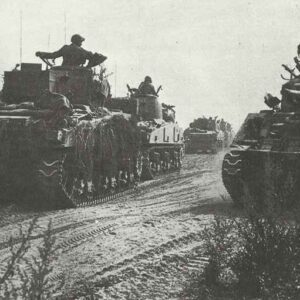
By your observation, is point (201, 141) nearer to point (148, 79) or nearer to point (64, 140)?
point (148, 79)

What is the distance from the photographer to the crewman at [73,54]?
1273 centimetres

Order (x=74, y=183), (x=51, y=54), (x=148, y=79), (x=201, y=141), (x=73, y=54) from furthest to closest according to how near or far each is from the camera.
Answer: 1. (x=201, y=141)
2. (x=148, y=79)
3. (x=51, y=54)
4. (x=73, y=54)
5. (x=74, y=183)

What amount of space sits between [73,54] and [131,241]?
6660 millimetres

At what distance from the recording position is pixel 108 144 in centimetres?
1216

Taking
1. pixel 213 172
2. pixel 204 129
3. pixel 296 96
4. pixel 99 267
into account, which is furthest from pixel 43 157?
pixel 204 129

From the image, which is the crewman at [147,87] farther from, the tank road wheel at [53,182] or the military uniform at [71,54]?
the tank road wheel at [53,182]

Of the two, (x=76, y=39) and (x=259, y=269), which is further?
(x=76, y=39)

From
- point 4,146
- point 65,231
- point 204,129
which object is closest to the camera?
point 65,231

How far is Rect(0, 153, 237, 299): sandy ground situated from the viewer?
539cm

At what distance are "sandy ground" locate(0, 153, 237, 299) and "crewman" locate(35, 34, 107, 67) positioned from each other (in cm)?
346

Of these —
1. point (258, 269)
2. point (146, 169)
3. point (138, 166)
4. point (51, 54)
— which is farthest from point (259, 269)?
point (146, 169)

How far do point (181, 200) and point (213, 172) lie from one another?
676 centimetres

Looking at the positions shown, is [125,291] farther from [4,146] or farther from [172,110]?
[172,110]

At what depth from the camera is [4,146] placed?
965 centimetres
